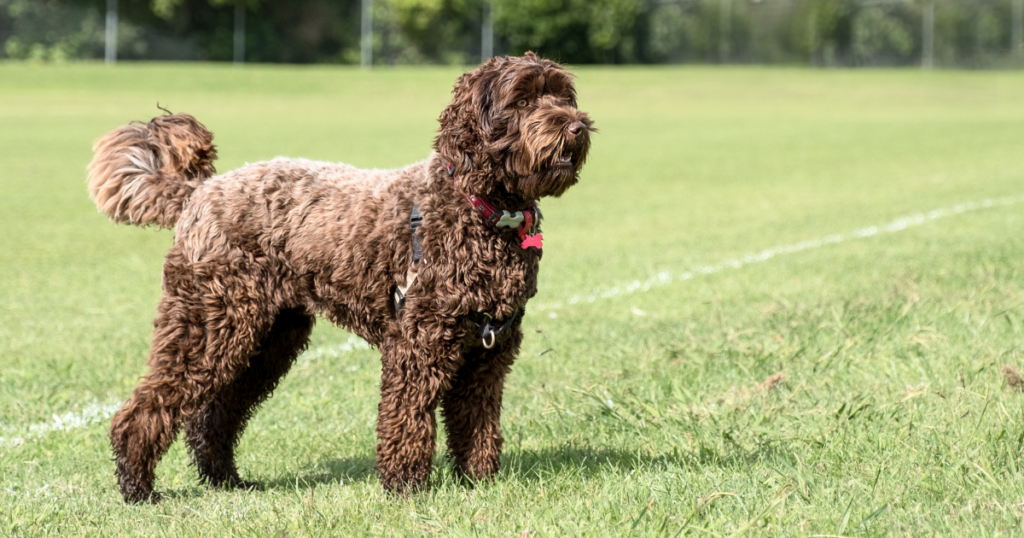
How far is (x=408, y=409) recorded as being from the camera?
169 inches

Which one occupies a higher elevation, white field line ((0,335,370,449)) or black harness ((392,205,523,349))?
black harness ((392,205,523,349))

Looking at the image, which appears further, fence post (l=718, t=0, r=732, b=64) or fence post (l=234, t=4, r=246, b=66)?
fence post (l=718, t=0, r=732, b=64)

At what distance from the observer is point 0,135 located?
79.8ft

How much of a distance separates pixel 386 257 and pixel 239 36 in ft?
179

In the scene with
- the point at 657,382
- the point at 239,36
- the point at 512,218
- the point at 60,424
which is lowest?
the point at 60,424

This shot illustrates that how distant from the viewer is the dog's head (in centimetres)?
402

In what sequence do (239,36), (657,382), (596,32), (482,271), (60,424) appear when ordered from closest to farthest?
1. (482,271)
2. (60,424)
3. (657,382)
4. (239,36)
5. (596,32)

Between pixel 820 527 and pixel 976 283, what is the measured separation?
5.40 metres

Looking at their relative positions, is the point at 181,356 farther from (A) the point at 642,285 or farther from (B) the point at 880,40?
(B) the point at 880,40

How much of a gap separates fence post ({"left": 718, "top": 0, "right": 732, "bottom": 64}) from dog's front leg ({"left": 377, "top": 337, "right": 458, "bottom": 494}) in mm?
54891

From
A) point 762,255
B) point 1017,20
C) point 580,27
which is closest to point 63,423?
point 762,255

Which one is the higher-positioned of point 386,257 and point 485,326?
point 386,257

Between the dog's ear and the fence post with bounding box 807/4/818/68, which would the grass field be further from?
the fence post with bounding box 807/4/818/68

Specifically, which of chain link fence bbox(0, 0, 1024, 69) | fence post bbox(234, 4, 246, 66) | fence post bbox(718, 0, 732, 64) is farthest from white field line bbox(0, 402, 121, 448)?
fence post bbox(718, 0, 732, 64)
